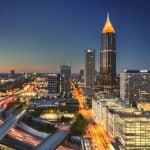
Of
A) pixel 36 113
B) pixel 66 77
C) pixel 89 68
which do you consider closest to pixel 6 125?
pixel 36 113

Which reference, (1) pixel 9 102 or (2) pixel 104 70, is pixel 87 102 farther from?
(2) pixel 104 70

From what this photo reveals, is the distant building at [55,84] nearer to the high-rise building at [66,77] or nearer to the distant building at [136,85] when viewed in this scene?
the high-rise building at [66,77]

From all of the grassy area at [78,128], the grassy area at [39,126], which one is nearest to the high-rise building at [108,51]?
the grassy area at [39,126]

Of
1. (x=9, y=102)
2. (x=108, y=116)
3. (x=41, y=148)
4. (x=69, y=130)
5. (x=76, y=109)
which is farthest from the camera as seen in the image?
(x=9, y=102)

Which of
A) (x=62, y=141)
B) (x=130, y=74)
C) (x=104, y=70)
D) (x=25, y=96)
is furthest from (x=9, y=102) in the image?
(x=104, y=70)

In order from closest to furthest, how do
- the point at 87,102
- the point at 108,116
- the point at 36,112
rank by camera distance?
the point at 108,116
the point at 36,112
the point at 87,102

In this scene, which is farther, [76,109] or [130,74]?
[130,74]

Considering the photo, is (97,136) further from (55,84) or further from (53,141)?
(55,84)
